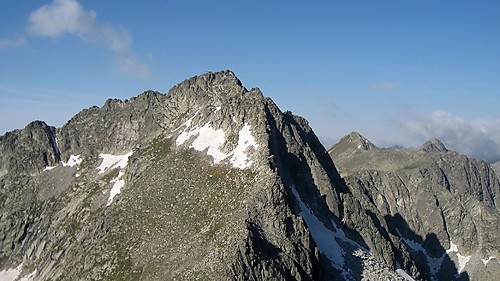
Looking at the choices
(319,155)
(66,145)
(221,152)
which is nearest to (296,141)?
(319,155)

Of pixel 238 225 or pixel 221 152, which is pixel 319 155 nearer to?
pixel 221 152

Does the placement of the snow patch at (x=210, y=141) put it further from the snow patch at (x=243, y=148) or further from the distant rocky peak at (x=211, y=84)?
the distant rocky peak at (x=211, y=84)

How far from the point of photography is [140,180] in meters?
118

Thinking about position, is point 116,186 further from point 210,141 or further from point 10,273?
point 10,273

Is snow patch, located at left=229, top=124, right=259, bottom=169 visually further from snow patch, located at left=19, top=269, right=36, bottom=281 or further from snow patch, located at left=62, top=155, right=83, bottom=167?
snow patch, located at left=62, top=155, right=83, bottom=167

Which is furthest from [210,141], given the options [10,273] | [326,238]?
[10,273]

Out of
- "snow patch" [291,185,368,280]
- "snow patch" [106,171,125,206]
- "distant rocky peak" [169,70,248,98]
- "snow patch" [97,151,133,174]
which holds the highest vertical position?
"distant rocky peak" [169,70,248,98]

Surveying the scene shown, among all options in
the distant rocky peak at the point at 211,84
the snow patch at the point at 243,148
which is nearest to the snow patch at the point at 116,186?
the distant rocky peak at the point at 211,84

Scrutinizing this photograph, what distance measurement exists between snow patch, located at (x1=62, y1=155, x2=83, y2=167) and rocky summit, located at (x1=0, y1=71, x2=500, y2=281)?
2.30 ft

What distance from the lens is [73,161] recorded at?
161750mm

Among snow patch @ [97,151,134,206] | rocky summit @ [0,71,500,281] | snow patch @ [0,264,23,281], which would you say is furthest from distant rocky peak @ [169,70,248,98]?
snow patch @ [0,264,23,281]

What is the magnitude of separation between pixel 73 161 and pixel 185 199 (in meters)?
72.5

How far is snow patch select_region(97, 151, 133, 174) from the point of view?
493 ft

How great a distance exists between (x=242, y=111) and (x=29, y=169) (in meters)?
81.2
